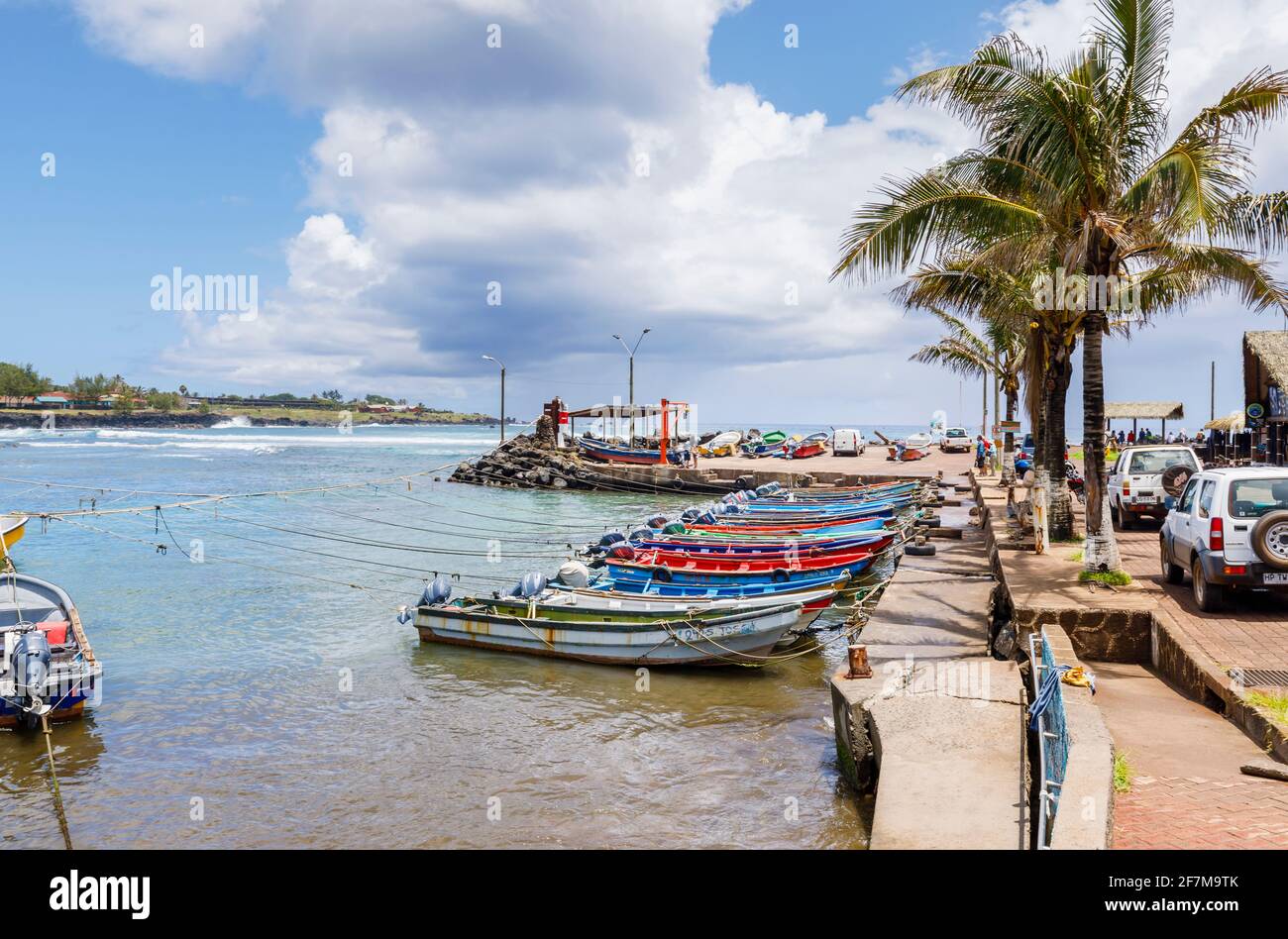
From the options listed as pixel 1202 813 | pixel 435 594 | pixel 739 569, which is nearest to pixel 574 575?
pixel 435 594

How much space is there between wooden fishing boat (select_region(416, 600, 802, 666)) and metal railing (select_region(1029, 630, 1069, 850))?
22.1 ft

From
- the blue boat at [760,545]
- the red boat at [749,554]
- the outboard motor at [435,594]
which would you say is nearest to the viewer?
the outboard motor at [435,594]

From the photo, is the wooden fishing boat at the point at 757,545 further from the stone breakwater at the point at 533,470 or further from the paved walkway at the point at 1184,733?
the stone breakwater at the point at 533,470

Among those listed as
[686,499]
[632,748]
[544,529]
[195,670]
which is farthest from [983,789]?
[686,499]

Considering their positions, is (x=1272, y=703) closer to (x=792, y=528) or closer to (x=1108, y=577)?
(x=1108, y=577)

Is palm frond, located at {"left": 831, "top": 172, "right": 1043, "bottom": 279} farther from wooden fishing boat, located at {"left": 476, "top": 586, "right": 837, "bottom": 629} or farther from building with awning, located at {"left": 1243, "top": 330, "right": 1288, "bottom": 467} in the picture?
building with awning, located at {"left": 1243, "top": 330, "right": 1288, "bottom": 467}

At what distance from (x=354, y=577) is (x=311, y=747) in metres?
14.1

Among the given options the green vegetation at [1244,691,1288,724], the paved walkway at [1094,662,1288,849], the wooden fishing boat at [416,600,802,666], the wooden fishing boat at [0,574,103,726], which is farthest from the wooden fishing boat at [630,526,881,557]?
the green vegetation at [1244,691,1288,724]

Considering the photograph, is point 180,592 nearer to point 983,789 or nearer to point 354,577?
point 354,577

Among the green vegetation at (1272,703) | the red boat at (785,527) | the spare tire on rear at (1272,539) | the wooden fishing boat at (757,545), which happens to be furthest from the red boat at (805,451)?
the green vegetation at (1272,703)

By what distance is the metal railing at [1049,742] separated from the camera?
5.39 m

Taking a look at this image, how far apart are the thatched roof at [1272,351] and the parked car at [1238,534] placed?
16322 millimetres

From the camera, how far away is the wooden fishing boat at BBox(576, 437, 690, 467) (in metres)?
51.8

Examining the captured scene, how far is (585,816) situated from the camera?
9.38 meters
